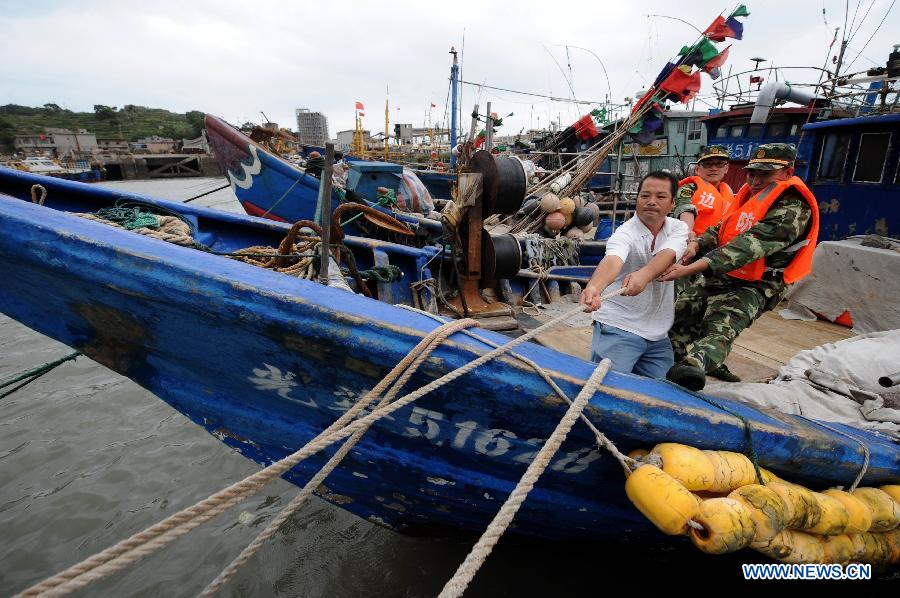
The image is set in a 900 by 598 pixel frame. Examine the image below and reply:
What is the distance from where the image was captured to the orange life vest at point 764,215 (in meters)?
2.65

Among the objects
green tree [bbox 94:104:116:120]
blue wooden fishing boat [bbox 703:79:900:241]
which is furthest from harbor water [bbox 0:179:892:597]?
green tree [bbox 94:104:116:120]

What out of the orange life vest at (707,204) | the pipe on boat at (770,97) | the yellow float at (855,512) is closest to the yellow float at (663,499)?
the yellow float at (855,512)

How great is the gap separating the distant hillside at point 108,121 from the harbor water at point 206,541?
68314 mm

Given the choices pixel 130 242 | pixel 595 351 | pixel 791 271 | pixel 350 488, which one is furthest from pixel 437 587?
pixel 791 271

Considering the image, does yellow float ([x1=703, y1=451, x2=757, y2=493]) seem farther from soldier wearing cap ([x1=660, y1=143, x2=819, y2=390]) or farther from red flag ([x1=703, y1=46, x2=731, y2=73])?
red flag ([x1=703, y1=46, x2=731, y2=73])

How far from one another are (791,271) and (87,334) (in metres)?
3.67

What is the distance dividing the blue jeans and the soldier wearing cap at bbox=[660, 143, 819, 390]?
94 millimetres

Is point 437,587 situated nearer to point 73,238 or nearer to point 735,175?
point 73,238

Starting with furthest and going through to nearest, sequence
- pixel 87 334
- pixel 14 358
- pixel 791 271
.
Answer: pixel 14 358 → pixel 791 271 → pixel 87 334

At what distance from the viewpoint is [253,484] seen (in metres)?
1.14

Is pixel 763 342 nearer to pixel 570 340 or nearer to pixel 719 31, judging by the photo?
pixel 570 340

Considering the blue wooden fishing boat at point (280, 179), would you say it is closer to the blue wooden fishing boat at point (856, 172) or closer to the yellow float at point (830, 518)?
the blue wooden fishing boat at point (856, 172)

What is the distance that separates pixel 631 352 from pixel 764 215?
1.34m

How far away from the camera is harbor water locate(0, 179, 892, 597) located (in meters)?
2.38
